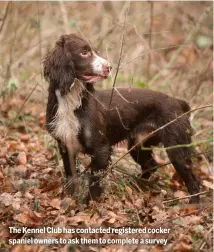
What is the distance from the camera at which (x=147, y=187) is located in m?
6.40

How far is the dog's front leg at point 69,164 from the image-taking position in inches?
212

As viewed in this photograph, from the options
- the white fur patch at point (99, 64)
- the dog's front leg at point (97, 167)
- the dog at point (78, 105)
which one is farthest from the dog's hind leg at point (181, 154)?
the white fur patch at point (99, 64)

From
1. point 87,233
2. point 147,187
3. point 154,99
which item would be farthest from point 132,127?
point 87,233

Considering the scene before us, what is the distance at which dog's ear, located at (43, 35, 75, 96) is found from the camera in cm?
532

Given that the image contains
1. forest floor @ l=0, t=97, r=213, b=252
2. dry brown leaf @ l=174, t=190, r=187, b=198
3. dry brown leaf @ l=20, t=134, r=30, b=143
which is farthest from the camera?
dry brown leaf @ l=20, t=134, r=30, b=143

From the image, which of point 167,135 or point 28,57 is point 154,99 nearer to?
point 167,135

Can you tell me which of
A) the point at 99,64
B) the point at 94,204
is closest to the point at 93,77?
the point at 99,64

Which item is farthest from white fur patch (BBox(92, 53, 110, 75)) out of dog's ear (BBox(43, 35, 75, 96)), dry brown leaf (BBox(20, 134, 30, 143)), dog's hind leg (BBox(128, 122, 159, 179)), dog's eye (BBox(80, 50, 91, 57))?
dry brown leaf (BBox(20, 134, 30, 143))

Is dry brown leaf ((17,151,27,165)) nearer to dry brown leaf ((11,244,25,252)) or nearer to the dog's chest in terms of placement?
the dog's chest

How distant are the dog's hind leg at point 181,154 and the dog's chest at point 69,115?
1276 mm

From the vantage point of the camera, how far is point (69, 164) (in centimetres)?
564

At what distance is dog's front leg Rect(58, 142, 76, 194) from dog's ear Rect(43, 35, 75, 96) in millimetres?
596

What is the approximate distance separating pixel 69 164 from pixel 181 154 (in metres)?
1.43

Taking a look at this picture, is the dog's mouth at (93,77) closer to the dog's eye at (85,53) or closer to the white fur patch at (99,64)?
the white fur patch at (99,64)
